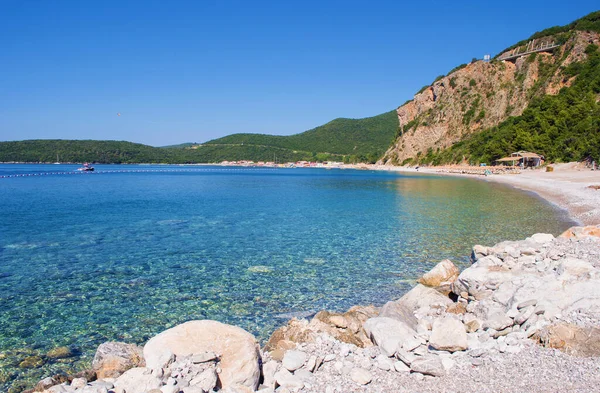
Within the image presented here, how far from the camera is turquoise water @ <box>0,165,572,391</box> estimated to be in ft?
25.5

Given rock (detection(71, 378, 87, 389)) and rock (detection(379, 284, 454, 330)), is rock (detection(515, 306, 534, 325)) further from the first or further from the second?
rock (detection(71, 378, 87, 389))

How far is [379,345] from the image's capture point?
5625 millimetres

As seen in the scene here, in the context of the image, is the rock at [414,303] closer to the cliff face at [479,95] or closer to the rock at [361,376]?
the rock at [361,376]

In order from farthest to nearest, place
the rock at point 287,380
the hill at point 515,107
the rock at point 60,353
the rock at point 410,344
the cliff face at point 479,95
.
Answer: the cliff face at point 479,95 < the hill at point 515,107 < the rock at point 60,353 < the rock at point 410,344 < the rock at point 287,380

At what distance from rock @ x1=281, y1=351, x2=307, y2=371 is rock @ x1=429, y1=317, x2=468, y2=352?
1722 millimetres

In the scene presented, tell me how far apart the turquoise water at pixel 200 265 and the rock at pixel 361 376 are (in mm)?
2938

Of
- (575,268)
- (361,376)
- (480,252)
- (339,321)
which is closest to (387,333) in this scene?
(339,321)

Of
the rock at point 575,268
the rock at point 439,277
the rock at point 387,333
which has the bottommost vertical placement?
the rock at point 439,277

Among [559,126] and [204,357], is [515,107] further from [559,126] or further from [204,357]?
[204,357]

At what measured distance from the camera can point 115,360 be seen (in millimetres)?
5328

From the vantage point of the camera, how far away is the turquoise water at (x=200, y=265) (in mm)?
7758

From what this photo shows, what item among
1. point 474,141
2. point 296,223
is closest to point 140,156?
point 474,141

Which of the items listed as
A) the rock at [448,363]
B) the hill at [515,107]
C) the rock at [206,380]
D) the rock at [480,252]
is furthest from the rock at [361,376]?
the hill at [515,107]

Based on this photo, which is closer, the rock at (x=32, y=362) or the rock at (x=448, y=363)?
the rock at (x=448, y=363)
